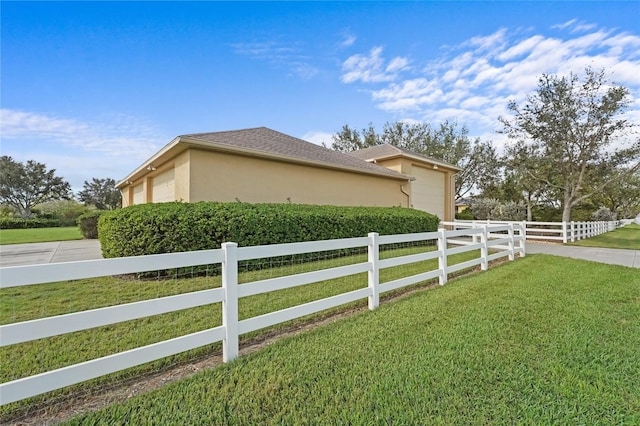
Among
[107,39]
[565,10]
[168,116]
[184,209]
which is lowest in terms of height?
[184,209]

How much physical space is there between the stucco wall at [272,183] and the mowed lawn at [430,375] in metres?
6.66

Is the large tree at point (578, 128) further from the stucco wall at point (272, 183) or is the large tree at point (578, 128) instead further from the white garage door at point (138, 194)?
the white garage door at point (138, 194)

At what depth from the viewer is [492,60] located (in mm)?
12180

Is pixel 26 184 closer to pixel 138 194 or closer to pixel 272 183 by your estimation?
pixel 138 194

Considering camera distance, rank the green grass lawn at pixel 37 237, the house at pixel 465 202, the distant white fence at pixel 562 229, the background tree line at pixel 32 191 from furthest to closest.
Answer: the background tree line at pixel 32 191, the house at pixel 465 202, the green grass lawn at pixel 37 237, the distant white fence at pixel 562 229

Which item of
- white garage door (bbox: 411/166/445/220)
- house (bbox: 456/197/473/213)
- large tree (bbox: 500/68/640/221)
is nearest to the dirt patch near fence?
white garage door (bbox: 411/166/445/220)

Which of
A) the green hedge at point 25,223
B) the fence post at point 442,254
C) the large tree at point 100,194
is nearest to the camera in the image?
the fence post at point 442,254

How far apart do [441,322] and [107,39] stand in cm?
1187

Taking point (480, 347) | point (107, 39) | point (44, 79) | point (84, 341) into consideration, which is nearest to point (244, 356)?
point (84, 341)

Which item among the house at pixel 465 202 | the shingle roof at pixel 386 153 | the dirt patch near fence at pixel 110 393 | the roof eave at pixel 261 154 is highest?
the shingle roof at pixel 386 153

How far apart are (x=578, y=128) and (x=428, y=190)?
1012 cm

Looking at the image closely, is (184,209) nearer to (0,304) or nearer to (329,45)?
(0,304)

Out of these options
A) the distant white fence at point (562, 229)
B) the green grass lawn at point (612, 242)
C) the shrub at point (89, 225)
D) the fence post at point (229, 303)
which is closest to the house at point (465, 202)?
the distant white fence at point (562, 229)

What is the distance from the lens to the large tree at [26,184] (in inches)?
1478
